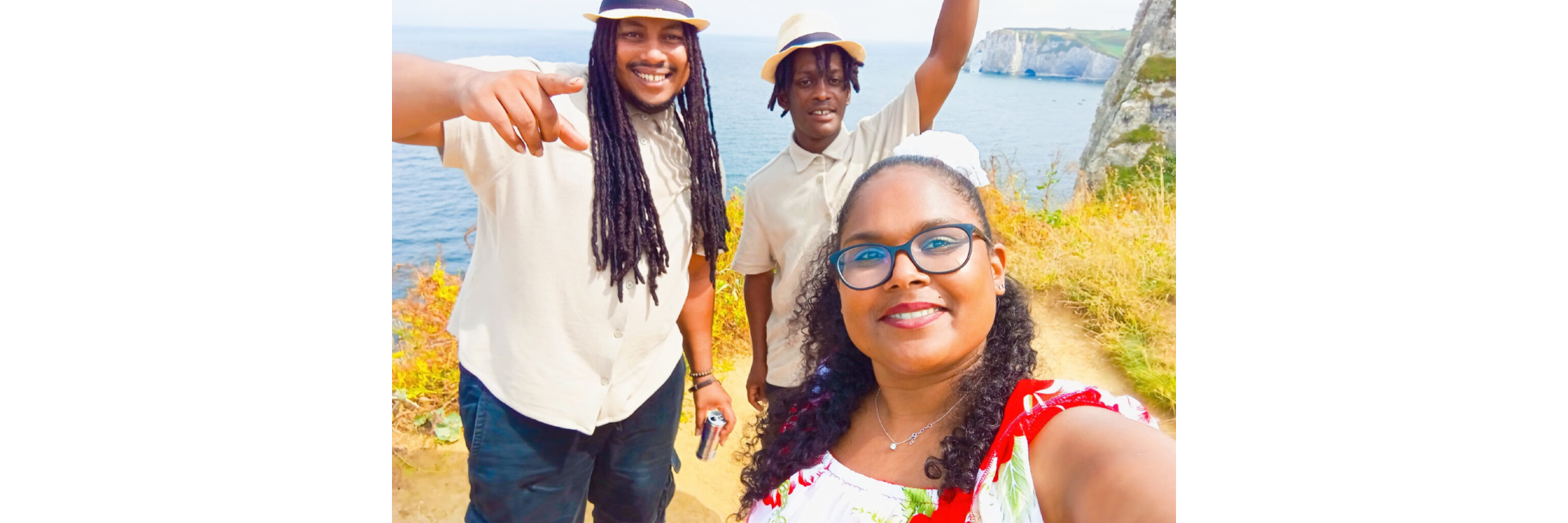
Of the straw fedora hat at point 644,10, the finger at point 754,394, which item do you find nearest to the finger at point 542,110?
the straw fedora hat at point 644,10

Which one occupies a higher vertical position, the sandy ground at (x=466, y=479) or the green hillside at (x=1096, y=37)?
the green hillside at (x=1096, y=37)

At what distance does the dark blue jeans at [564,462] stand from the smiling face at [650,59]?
30.2 inches

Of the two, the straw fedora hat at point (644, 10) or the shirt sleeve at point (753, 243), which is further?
the shirt sleeve at point (753, 243)

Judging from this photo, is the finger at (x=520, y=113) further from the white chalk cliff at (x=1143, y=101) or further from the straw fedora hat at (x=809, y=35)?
→ the white chalk cliff at (x=1143, y=101)

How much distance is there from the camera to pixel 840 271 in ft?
4.15

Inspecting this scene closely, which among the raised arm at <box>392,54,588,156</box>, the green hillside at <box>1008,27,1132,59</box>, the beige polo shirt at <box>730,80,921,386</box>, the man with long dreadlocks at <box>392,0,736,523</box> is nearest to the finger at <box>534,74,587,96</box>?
the raised arm at <box>392,54,588,156</box>

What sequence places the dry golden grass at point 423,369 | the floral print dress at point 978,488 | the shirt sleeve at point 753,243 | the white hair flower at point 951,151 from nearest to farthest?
the floral print dress at point 978,488, the white hair flower at point 951,151, the shirt sleeve at point 753,243, the dry golden grass at point 423,369

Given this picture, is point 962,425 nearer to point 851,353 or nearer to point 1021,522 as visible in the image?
point 1021,522

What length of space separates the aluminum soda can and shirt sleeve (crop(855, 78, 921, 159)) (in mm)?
886

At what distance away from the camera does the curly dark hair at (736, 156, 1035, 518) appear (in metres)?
1.19

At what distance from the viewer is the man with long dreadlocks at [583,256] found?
173 centimetres

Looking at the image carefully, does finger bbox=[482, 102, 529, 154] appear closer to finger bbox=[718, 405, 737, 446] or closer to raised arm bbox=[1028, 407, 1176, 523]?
raised arm bbox=[1028, 407, 1176, 523]

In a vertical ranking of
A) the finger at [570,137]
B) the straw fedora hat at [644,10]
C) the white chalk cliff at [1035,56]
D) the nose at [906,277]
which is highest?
the white chalk cliff at [1035,56]

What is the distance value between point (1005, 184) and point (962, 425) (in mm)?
2963
